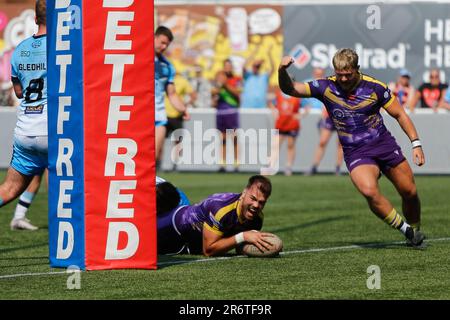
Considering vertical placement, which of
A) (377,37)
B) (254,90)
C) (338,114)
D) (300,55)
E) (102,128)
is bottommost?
(102,128)

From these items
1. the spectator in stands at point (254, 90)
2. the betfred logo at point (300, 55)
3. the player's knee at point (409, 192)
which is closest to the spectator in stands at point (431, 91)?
the spectator in stands at point (254, 90)

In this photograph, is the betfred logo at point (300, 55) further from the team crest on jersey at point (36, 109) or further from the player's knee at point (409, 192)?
the team crest on jersey at point (36, 109)

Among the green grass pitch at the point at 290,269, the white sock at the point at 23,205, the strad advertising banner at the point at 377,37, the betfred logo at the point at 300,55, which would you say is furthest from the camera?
the betfred logo at the point at 300,55

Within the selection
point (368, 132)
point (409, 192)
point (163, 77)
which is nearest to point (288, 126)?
point (163, 77)

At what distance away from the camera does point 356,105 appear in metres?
11.7

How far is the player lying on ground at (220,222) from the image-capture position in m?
10.5

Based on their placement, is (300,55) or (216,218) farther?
(300,55)

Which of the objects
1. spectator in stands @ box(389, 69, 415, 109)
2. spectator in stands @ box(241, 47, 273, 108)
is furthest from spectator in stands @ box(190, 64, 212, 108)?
spectator in stands @ box(389, 69, 415, 109)

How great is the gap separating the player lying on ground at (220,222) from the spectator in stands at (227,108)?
14.4 meters

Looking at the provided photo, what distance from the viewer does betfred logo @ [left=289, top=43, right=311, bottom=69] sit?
30062 mm

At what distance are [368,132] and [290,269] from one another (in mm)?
2269

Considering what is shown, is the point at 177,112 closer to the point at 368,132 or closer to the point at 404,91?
the point at 404,91

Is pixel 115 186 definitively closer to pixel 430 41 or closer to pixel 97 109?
pixel 97 109

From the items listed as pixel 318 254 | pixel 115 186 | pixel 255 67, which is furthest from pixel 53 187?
pixel 255 67
